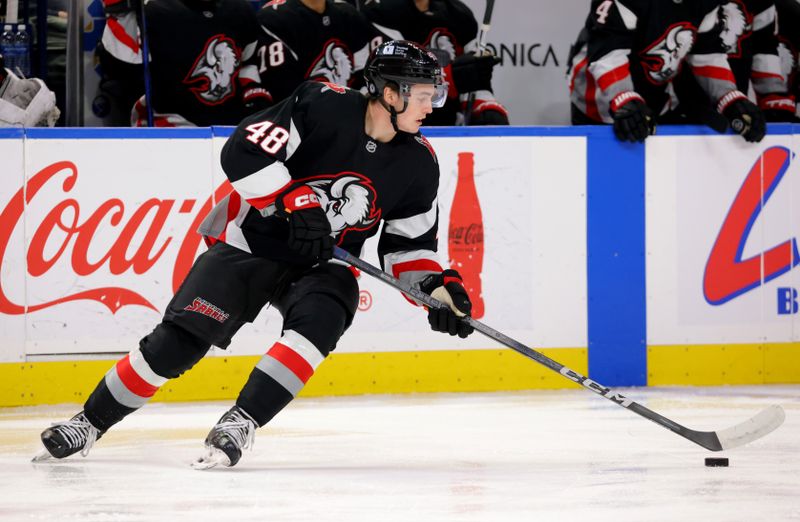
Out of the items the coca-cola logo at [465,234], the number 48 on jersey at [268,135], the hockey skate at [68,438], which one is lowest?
the hockey skate at [68,438]

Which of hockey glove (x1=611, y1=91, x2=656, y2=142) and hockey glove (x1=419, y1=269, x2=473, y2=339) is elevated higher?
hockey glove (x1=611, y1=91, x2=656, y2=142)

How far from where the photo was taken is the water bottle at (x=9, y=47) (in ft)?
16.5

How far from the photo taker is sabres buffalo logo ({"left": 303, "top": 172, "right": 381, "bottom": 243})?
315 centimetres

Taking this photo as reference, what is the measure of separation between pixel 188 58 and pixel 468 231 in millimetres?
1385

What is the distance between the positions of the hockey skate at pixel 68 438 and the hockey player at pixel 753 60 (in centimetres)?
315

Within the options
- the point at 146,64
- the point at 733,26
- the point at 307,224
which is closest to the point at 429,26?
the point at 146,64

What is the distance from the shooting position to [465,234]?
4.72 m

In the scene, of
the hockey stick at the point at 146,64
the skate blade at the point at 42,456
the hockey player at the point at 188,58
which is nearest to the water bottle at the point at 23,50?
the hockey player at the point at 188,58

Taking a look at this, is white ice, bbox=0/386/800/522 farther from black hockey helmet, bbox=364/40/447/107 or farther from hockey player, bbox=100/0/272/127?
hockey player, bbox=100/0/272/127

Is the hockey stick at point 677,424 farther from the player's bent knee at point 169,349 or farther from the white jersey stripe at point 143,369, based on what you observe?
the white jersey stripe at point 143,369

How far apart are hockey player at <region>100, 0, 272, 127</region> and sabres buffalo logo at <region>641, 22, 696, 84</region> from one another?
163 cm

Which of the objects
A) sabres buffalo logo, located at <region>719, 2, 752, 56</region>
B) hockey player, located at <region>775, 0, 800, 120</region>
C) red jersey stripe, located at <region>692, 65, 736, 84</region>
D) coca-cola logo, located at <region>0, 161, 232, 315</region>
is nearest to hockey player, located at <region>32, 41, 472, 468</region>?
coca-cola logo, located at <region>0, 161, 232, 315</region>

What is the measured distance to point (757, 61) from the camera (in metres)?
5.47

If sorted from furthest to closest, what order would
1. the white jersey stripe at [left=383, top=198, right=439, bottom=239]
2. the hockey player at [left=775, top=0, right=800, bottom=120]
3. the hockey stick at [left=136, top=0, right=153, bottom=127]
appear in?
1. the hockey player at [left=775, top=0, right=800, bottom=120]
2. the hockey stick at [left=136, top=0, right=153, bottom=127]
3. the white jersey stripe at [left=383, top=198, right=439, bottom=239]
